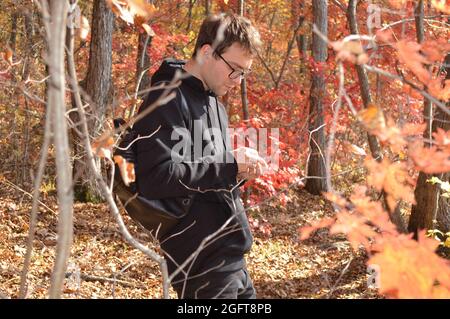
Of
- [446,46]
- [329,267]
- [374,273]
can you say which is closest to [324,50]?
[329,267]

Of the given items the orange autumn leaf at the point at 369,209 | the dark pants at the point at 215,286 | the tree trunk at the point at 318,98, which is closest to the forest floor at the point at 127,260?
the tree trunk at the point at 318,98

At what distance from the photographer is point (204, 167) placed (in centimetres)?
245

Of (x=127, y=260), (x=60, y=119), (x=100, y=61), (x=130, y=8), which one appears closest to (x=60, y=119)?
(x=60, y=119)

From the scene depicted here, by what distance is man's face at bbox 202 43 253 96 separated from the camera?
2.54m

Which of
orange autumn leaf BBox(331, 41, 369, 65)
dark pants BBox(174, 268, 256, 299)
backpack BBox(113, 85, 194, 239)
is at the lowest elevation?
dark pants BBox(174, 268, 256, 299)

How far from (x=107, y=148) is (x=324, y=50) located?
7818mm

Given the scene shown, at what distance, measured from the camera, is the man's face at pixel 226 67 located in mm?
2539

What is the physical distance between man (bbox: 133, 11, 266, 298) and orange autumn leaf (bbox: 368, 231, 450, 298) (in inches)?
29.9

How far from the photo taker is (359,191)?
7.57 feet

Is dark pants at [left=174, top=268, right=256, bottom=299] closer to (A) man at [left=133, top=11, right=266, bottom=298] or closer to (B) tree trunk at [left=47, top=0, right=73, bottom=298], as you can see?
(A) man at [left=133, top=11, right=266, bottom=298]

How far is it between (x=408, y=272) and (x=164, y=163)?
101 centimetres

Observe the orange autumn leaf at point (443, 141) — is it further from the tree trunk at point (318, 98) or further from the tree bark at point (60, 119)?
the tree trunk at point (318, 98)

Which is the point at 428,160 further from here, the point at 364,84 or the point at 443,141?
the point at 364,84

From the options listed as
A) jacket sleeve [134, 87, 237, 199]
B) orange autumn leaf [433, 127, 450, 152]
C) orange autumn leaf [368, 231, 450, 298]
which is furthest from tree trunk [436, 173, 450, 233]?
orange autumn leaf [368, 231, 450, 298]
